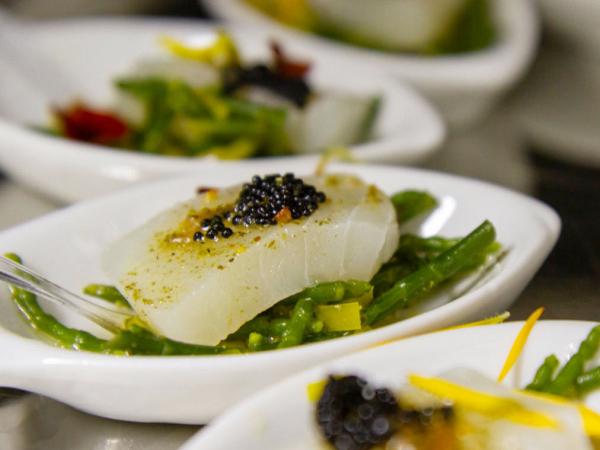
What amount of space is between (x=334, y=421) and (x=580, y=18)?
2096mm

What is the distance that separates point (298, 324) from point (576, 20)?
6.23 feet

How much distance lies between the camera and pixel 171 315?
131 centimetres

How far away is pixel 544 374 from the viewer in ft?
3.94

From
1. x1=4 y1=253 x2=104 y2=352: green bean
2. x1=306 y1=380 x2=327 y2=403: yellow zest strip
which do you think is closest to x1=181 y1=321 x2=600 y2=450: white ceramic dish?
x1=306 y1=380 x2=327 y2=403: yellow zest strip

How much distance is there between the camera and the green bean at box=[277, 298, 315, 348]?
1.32 m

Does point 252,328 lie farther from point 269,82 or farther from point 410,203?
point 269,82

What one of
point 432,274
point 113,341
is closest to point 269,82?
point 432,274

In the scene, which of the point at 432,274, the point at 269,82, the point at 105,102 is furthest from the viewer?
the point at 105,102

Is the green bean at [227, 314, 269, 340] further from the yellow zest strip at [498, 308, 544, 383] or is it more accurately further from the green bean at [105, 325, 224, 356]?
the yellow zest strip at [498, 308, 544, 383]

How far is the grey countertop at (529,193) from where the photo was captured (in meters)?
1.38

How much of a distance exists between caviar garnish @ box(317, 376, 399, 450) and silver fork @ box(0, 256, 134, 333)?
1.71 ft

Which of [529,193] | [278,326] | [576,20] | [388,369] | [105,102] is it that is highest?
[576,20]

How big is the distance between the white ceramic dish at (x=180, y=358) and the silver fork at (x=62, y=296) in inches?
2.2

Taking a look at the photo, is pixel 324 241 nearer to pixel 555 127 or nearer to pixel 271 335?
pixel 271 335
